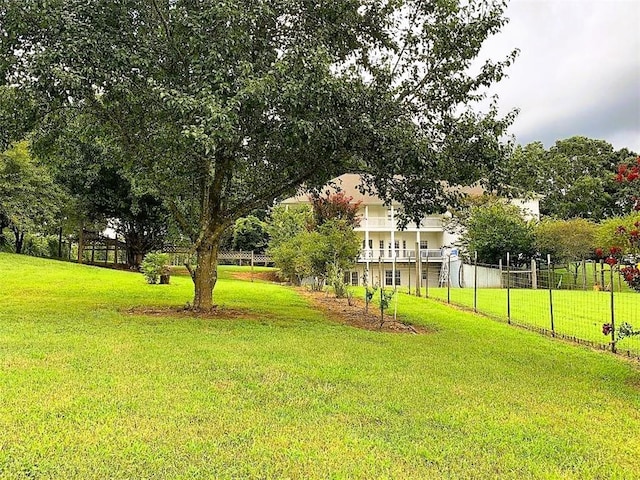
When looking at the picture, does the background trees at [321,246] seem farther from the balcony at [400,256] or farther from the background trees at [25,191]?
the balcony at [400,256]

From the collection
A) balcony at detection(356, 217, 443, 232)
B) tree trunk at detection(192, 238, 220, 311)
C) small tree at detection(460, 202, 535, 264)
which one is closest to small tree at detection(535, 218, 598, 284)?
small tree at detection(460, 202, 535, 264)

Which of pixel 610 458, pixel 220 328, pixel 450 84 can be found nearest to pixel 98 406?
pixel 610 458

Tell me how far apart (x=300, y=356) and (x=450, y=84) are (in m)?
6.57

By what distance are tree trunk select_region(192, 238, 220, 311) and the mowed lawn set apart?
1.72 meters

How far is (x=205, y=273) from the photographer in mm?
11922

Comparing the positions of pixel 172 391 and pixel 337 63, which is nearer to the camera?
pixel 172 391

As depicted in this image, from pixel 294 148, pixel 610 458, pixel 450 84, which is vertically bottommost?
pixel 610 458

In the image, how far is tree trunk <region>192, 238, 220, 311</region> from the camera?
11852mm

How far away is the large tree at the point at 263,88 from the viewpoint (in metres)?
8.90

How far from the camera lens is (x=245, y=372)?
21.5ft

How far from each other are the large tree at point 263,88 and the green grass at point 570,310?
13.8 feet

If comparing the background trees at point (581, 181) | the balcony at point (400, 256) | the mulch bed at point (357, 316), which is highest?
the background trees at point (581, 181)

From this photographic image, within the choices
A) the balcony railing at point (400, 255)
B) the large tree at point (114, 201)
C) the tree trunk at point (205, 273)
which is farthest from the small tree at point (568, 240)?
the tree trunk at point (205, 273)

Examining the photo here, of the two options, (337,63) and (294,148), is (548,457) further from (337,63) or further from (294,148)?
(337,63)
